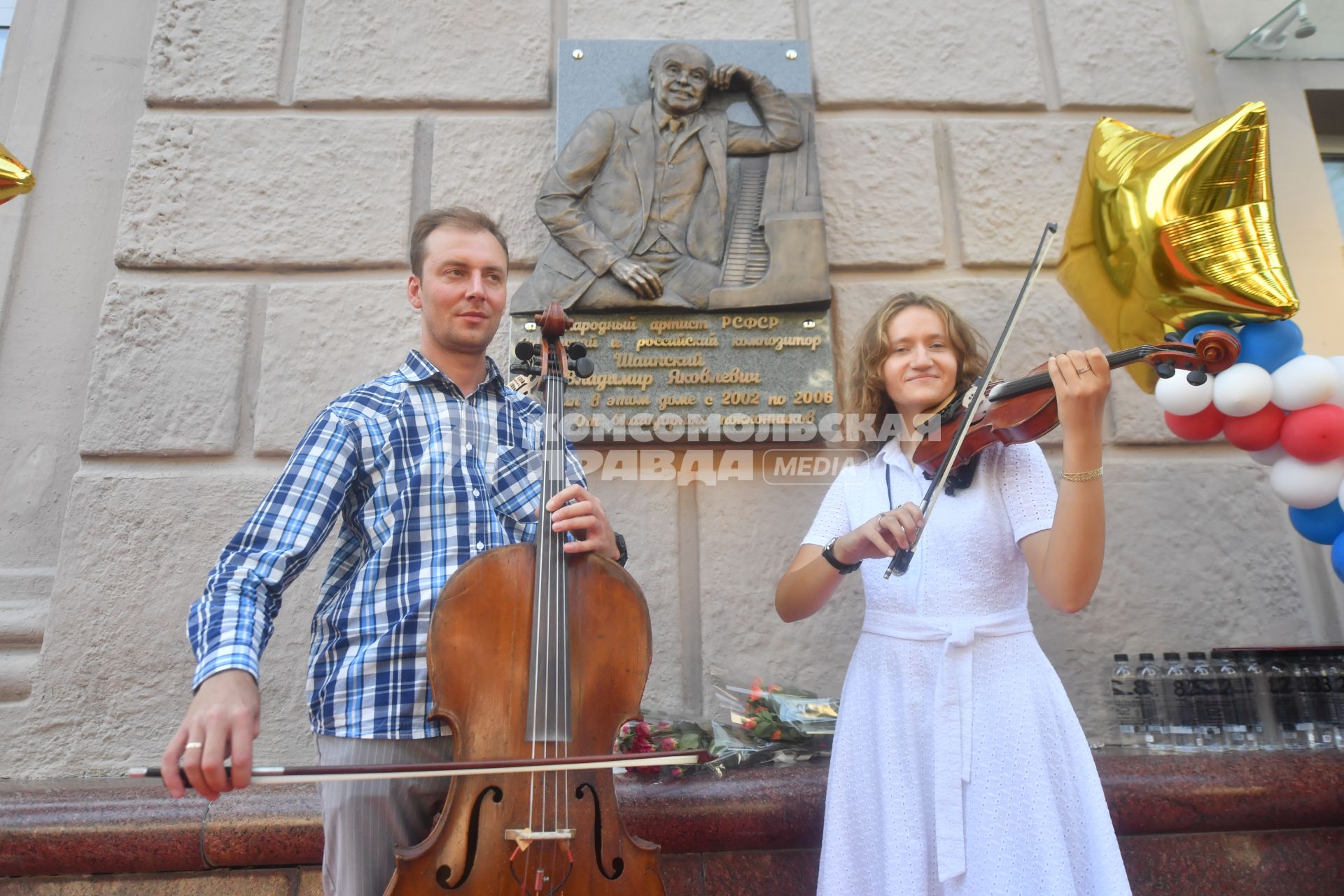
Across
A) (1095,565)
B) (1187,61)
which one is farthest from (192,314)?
(1187,61)

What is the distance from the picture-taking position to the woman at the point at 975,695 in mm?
1493

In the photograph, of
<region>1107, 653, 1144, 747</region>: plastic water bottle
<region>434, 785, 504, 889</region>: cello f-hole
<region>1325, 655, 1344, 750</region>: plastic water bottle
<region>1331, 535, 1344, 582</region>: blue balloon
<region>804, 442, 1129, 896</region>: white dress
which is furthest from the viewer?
<region>1107, 653, 1144, 747</region>: plastic water bottle

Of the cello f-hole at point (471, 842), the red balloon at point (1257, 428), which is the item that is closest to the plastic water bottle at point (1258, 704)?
the red balloon at point (1257, 428)

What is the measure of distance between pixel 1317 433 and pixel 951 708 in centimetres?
121

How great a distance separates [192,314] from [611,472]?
1480 millimetres

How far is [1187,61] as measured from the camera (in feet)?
11.0

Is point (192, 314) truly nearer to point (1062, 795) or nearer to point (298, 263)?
point (298, 263)

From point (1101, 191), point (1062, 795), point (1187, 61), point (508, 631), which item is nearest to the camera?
point (508, 631)

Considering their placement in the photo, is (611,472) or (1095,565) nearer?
(1095,565)

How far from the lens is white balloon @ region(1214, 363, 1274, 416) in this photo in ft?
6.64

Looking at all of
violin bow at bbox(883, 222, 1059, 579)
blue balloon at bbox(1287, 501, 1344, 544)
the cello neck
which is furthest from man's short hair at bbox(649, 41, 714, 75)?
blue balloon at bbox(1287, 501, 1344, 544)

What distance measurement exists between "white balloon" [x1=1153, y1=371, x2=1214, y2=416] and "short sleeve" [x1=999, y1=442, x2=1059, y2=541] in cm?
52

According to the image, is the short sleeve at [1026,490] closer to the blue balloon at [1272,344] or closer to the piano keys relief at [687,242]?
the blue balloon at [1272,344]

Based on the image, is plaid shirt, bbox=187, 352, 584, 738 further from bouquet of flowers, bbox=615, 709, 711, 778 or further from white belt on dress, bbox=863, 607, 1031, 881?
white belt on dress, bbox=863, 607, 1031, 881
